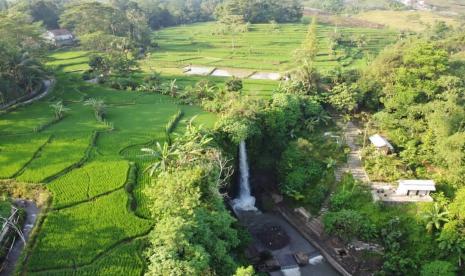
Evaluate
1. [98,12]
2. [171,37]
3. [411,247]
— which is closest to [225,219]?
[411,247]

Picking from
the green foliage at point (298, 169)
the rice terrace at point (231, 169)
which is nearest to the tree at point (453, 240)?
the rice terrace at point (231, 169)

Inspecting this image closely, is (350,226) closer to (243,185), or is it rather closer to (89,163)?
(243,185)

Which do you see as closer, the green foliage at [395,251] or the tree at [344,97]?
the green foliage at [395,251]

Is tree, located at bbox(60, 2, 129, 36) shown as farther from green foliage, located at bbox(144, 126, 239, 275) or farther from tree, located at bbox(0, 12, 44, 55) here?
green foliage, located at bbox(144, 126, 239, 275)

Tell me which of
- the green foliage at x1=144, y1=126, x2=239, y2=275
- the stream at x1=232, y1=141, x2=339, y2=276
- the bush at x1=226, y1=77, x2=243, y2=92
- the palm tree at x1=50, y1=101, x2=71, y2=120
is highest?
the bush at x1=226, y1=77, x2=243, y2=92

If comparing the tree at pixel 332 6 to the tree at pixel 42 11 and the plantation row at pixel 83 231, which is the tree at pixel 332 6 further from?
the plantation row at pixel 83 231

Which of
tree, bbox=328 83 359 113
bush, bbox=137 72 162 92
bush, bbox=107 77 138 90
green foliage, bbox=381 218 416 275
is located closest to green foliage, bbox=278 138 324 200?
green foliage, bbox=381 218 416 275
